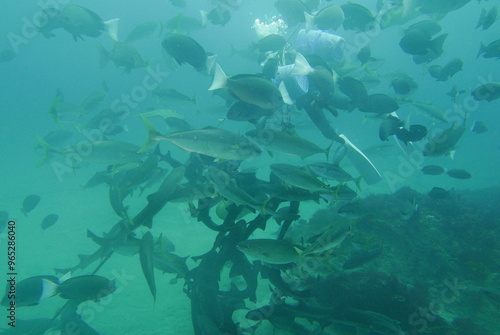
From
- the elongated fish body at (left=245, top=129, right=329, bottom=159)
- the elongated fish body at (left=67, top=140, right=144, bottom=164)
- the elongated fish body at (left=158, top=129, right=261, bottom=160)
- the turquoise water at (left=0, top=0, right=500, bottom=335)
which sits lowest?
the turquoise water at (left=0, top=0, right=500, bottom=335)

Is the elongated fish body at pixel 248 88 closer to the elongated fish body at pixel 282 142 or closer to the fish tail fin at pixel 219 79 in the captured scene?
the fish tail fin at pixel 219 79

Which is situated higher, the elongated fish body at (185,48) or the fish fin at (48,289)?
the elongated fish body at (185,48)

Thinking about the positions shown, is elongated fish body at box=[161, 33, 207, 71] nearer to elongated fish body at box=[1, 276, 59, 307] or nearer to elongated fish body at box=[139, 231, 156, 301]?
elongated fish body at box=[139, 231, 156, 301]

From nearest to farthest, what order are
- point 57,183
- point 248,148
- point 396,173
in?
1. point 248,148
2. point 57,183
3. point 396,173

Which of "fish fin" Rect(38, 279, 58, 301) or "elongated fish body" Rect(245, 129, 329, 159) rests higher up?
"elongated fish body" Rect(245, 129, 329, 159)

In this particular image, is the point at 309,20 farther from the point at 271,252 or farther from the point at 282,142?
the point at 271,252

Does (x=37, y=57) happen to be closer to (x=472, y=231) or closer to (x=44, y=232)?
(x=44, y=232)

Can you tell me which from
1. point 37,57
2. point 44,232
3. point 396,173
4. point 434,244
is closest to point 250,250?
point 434,244

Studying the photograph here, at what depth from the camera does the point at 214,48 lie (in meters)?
43.8

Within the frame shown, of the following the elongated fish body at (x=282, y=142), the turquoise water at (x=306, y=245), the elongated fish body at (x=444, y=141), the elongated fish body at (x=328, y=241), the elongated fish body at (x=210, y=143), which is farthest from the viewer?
the elongated fish body at (x=444, y=141)

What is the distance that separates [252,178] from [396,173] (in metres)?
19.8

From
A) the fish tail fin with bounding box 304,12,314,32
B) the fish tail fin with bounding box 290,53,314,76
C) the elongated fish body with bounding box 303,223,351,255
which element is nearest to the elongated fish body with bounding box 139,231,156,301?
the elongated fish body with bounding box 303,223,351,255

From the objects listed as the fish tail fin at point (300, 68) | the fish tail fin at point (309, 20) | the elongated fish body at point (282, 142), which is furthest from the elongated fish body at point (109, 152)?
the fish tail fin at point (309, 20)

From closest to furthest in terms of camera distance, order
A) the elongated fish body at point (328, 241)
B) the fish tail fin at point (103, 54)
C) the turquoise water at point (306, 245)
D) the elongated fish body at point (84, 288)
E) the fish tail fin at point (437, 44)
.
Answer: the elongated fish body at point (328, 241)
the elongated fish body at point (84, 288)
the turquoise water at point (306, 245)
the fish tail fin at point (437, 44)
the fish tail fin at point (103, 54)
